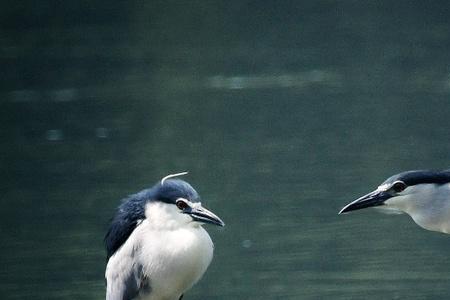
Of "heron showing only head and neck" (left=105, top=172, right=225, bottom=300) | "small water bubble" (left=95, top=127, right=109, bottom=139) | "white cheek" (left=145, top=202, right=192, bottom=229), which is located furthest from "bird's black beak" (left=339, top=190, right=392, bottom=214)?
"small water bubble" (left=95, top=127, right=109, bottom=139)

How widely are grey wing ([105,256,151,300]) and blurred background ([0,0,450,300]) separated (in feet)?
4.48

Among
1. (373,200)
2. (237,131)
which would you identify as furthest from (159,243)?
(237,131)

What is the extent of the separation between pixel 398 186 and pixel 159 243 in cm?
122

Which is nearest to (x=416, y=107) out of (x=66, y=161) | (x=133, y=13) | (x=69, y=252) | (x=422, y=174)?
(x=66, y=161)

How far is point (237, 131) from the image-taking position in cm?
1100

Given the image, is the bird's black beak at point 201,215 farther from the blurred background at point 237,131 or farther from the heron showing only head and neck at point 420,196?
the blurred background at point 237,131

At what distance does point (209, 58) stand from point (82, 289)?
648cm

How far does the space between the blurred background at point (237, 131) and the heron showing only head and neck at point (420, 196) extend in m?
0.85

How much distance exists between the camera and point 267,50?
1407 cm

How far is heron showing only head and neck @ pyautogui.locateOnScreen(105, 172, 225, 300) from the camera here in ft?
19.4

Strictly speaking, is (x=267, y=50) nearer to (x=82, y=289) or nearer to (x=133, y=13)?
(x=133, y=13)

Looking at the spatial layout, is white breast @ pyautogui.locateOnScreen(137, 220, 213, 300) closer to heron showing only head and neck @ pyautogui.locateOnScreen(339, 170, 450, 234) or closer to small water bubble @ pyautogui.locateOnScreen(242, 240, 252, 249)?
heron showing only head and neck @ pyautogui.locateOnScreen(339, 170, 450, 234)

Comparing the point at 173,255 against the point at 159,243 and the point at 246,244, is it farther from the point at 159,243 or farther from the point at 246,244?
the point at 246,244

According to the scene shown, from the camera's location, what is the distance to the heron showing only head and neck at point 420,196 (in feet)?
21.2
